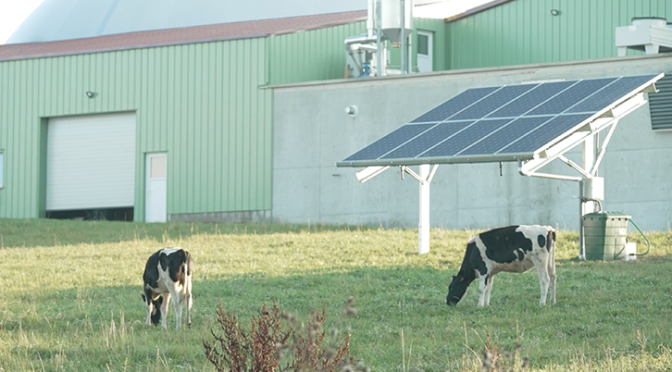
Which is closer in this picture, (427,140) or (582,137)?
(582,137)

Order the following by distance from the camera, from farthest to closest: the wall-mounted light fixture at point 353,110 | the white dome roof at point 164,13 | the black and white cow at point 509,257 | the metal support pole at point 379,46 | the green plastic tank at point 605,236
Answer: the white dome roof at point 164,13, the metal support pole at point 379,46, the wall-mounted light fixture at point 353,110, the green plastic tank at point 605,236, the black and white cow at point 509,257

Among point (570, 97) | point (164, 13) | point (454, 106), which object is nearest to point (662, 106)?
point (454, 106)

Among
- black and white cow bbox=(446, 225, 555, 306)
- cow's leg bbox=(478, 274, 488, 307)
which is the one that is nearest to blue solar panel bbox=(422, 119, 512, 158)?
black and white cow bbox=(446, 225, 555, 306)

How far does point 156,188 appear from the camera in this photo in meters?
39.8

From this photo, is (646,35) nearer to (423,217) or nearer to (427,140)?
(423,217)

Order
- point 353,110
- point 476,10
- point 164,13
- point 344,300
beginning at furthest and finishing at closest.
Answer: point 164,13, point 476,10, point 353,110, point 344,300

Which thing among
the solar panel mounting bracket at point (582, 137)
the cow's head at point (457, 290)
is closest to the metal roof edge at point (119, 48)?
the solar panel mounting bracket at point (582, 137)

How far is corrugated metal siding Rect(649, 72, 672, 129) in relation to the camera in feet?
104

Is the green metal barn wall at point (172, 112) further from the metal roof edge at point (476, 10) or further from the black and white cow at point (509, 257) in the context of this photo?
the black and white cow at point (509, 257)

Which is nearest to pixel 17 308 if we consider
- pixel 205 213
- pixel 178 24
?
pixel 205 213

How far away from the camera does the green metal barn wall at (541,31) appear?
40.8 m

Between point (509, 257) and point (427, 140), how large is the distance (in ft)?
20.1

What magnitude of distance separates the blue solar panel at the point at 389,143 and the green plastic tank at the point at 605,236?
12.7 feet

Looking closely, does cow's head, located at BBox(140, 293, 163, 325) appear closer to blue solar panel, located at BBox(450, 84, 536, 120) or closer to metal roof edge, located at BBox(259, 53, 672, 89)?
blue solar panel, located at BBox(450, 84, 536, 120)
